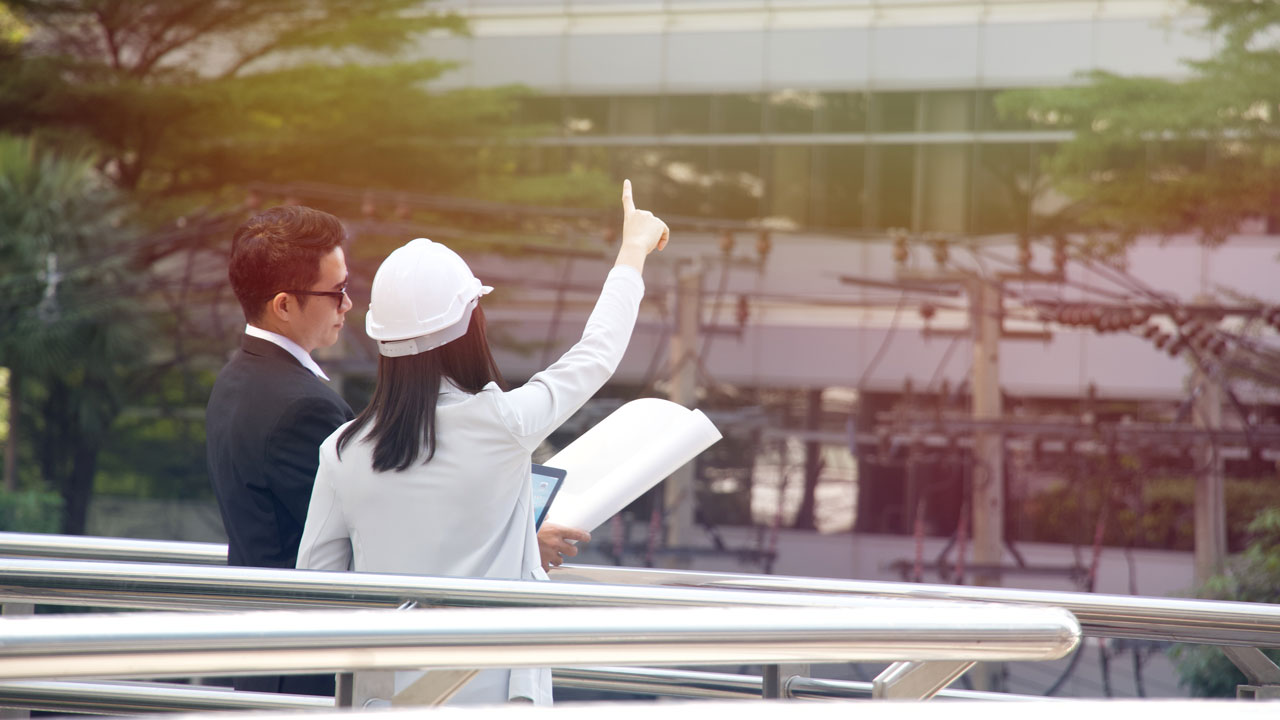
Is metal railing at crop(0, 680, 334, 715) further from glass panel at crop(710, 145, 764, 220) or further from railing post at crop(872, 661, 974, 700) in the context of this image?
glass panel at crop(710, 145, 764, 220)

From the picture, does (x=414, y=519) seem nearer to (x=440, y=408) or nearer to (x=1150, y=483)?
(x=440, y=408)

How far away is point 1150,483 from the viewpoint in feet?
24.8

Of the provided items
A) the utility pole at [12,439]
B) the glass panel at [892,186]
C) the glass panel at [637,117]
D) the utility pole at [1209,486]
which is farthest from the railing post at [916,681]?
the utility pole at [12,439]

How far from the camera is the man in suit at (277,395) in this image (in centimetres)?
176

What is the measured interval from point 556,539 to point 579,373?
28 cm

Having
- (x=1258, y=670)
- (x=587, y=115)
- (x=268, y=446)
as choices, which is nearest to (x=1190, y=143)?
(x=587, y=115)

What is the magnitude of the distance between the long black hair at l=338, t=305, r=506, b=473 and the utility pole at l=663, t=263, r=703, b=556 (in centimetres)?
663

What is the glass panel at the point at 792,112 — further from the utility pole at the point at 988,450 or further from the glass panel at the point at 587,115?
the utility pole at the point at 988,450

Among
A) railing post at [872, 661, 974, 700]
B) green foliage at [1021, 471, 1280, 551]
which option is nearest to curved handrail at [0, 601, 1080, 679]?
railing post at [872, 661, 974, 700]

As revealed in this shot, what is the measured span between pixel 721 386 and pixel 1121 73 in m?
3.21

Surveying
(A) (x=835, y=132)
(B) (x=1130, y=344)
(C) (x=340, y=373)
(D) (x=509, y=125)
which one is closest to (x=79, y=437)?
(C) (x=340, y=373)

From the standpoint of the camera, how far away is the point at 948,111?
27.1 ft

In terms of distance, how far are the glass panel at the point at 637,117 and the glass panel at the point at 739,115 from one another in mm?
426

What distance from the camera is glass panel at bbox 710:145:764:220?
8.53m
